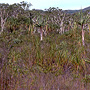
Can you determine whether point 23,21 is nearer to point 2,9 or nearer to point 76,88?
point 2,9

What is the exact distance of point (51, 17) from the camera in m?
22.0

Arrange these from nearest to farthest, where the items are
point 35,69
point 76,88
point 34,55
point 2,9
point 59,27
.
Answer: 1. point 76,88
2. point 35,69
3. point 34,55
4. point 59,27
5. point 2,9

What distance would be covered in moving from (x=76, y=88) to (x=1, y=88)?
5.35 feet

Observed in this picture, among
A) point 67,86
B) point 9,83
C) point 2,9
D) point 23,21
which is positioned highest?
point 2,9

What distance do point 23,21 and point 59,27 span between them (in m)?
6.24

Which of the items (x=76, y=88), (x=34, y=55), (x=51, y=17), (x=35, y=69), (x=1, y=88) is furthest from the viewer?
(x=51, y=17)

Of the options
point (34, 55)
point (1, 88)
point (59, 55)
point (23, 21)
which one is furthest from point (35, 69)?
point (23, 21)

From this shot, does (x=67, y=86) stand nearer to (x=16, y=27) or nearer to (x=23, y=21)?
(x=16, y=27)

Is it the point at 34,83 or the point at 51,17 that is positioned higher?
the point at 51,17

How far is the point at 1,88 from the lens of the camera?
2686 mm

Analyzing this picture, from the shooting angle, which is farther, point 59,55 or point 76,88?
point 59,55

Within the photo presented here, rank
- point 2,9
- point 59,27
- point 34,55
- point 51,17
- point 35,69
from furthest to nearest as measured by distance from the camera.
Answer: point 51,17
point 2,9
point 59,27
point 34,55
point 35,69

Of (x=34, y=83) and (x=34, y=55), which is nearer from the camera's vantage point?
(x=34, y=83)

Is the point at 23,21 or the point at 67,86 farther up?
the point at 23,21
